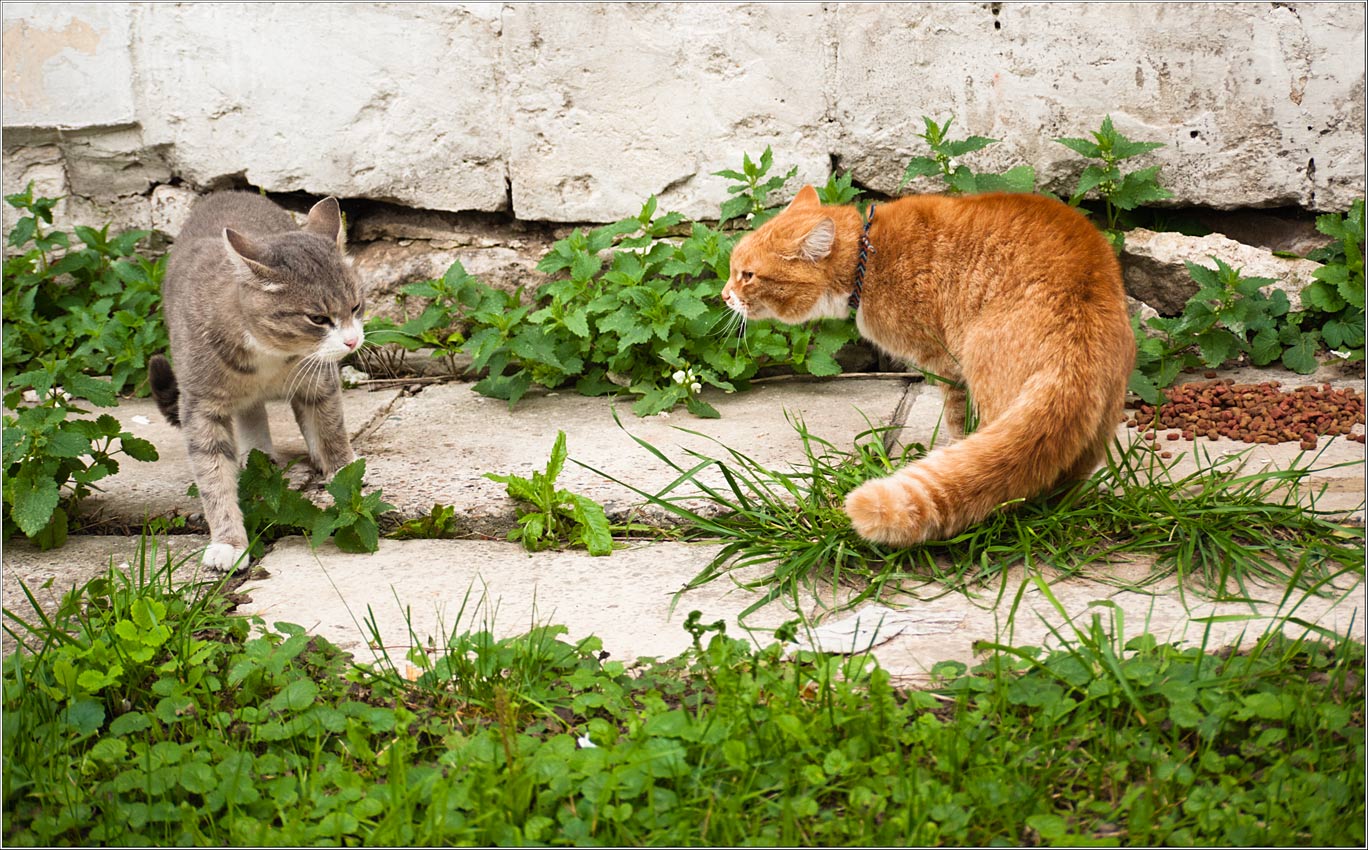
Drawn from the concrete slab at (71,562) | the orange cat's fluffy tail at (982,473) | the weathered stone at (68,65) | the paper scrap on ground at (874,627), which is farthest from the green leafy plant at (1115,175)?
the weathered stone at (68,65)

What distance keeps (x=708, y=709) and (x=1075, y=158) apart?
131 inches

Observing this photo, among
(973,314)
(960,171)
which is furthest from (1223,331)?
(973,314)

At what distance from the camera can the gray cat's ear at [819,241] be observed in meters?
4.00

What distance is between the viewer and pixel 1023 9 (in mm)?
4746

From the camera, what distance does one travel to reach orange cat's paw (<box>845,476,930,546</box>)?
3.04 metres

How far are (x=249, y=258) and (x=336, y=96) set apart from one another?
5.84ft

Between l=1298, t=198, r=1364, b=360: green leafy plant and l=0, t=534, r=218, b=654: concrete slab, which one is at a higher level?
l=1298, t=198, r=1364, b=360: green leafy plant

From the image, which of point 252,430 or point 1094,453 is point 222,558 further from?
point 1094,453

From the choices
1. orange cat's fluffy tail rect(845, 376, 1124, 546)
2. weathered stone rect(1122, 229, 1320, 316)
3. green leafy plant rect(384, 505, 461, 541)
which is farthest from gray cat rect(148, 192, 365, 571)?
weathered stone rect(1122, 229, 1320, 316)

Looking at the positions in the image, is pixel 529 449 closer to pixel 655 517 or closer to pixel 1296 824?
pixel 655 517

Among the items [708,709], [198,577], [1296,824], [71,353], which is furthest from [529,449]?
[1296,824]

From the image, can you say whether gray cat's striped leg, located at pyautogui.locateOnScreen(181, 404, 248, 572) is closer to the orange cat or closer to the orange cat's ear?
the orange cat

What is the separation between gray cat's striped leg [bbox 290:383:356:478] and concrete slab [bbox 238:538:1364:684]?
565mm

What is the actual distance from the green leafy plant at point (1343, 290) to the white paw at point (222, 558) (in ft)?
13.7
